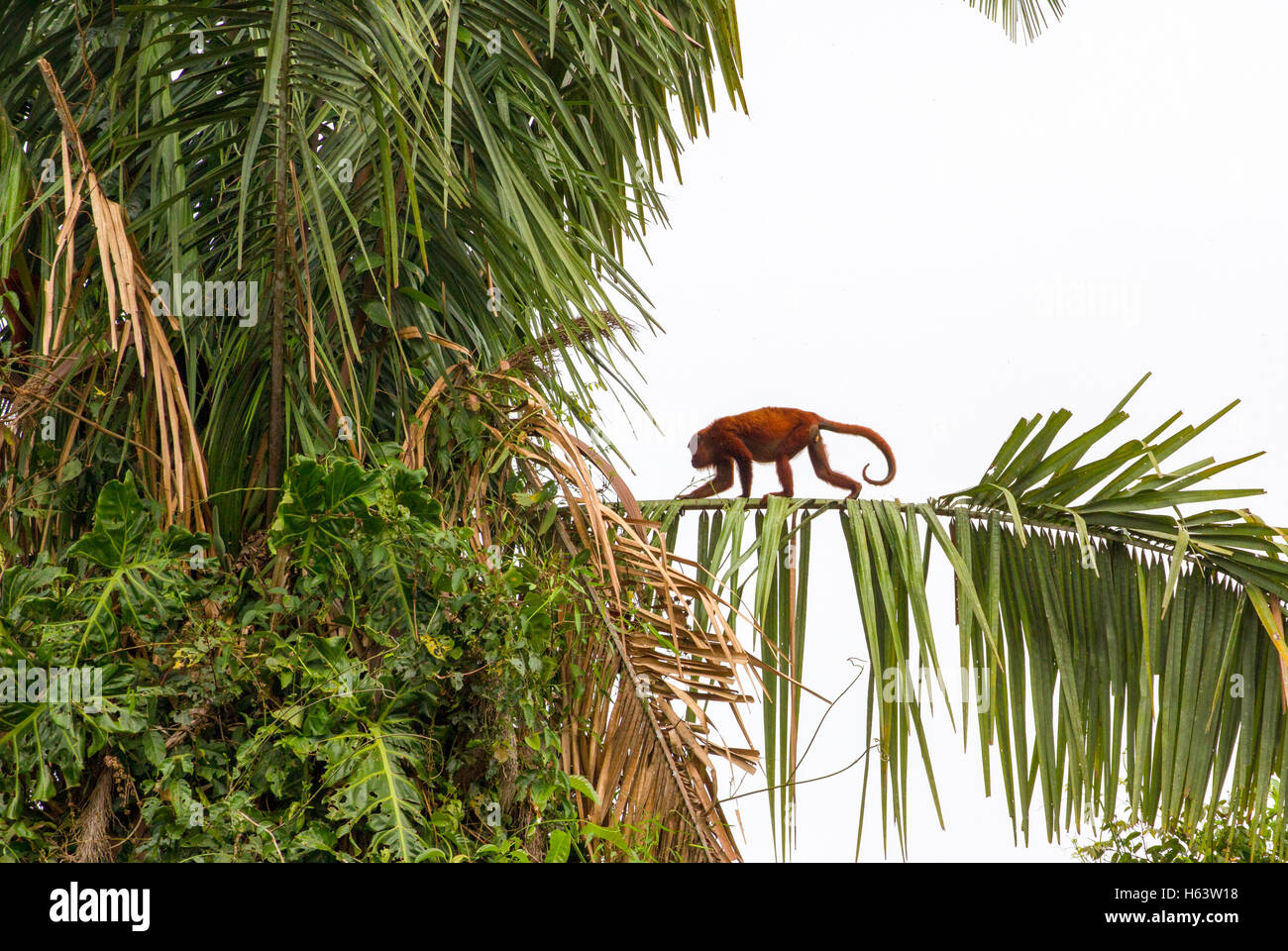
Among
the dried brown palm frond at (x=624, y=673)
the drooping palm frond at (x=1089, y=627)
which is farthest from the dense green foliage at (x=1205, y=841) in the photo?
the dried brown palm frond at (x=624, y=673)

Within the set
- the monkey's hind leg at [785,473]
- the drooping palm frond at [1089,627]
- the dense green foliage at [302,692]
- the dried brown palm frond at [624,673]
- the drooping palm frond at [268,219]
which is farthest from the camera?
the monkey's hind leg at [785,473]

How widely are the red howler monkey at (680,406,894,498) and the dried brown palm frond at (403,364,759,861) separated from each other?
1.12 meters

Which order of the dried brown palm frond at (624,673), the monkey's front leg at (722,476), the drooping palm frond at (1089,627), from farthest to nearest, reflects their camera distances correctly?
the monkey's front leg at (722,476), the drooping palm frond at (1089,627), the dried brown palm frond at (624,673)

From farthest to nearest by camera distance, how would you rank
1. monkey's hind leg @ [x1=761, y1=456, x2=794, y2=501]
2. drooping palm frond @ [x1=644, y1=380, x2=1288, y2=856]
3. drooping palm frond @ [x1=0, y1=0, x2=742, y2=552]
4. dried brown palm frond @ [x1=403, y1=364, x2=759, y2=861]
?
monkey's hind leg @ [x1=761, y1=456, x2=794, y2=501]
drooping palm frond @ [x1=644, y1=380, x2=1288, y2=856]
dried brown palm frond @ [x1=403, y1=364, x2=759, y2=861]
drooping palm frond @ [x1=0, y1=0, x2=742, y2=552]

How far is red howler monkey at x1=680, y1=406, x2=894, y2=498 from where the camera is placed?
3.40m

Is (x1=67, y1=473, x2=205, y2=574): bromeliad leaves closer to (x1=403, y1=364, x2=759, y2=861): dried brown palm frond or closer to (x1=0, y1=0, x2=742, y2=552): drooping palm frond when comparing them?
(x1=0, y1=0, x2=742, y2=552): drooping palm frond

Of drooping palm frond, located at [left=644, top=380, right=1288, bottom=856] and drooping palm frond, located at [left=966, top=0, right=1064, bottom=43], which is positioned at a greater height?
drooping palm frond, located at [left=966, top=0, right=1064, bottom=43]

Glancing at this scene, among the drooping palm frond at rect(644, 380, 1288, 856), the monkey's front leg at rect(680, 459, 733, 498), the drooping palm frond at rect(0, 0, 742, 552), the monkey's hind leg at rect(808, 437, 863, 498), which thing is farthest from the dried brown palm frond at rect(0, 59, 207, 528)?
the monkey's hind leg at rect(808, 437, 863, 498)

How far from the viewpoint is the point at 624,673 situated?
2.25 meters

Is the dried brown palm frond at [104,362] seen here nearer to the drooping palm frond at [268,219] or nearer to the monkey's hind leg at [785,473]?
the drooping palm frond at [268,219]

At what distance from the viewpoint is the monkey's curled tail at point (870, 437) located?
341 cm

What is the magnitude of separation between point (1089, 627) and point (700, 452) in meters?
1.21

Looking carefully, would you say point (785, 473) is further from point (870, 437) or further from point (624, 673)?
point (624, 673)

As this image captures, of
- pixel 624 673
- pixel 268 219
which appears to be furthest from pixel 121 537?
pixel 624 673
